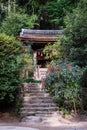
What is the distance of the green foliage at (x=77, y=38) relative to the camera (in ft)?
49.2

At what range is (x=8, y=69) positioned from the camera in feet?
46.2

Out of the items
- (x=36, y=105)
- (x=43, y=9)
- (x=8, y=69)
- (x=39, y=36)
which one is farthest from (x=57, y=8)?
(x=36, y=105)

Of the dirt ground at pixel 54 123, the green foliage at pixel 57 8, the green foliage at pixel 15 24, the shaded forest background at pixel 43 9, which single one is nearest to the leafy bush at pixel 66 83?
the dirt ground at pixel 54 123

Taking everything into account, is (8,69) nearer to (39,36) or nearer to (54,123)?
(54,123)

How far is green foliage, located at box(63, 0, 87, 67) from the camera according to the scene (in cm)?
1498

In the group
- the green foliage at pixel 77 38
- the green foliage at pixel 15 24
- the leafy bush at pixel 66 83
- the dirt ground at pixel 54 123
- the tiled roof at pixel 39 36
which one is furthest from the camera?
the green foliage at pixel 15 24

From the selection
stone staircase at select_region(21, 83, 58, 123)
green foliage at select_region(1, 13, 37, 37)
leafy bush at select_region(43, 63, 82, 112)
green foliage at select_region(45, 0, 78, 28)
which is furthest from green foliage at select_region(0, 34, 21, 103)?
green foliage at select_region(45, 0, 78, 28)

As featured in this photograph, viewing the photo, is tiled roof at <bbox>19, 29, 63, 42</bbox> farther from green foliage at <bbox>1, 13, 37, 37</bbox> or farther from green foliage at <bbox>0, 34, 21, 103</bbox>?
green foliage at <bbox>1, 13, 37, 37</bbox>

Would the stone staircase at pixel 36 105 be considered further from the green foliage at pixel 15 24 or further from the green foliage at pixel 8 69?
the green foliage at pixel 15 24

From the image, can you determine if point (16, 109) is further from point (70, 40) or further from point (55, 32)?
point (55, 32)

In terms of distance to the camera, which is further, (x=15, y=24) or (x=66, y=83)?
(x=15, y=24)

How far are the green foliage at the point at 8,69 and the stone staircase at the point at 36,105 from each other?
2.65ft

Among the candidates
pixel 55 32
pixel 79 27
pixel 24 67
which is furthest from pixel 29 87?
pixel 55 32

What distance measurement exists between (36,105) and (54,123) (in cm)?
190
